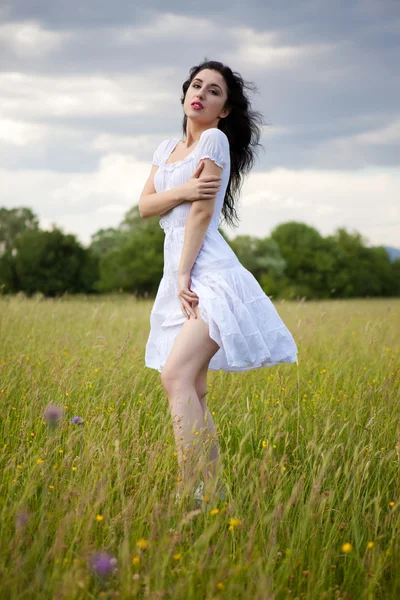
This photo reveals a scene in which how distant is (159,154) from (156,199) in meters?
0.37

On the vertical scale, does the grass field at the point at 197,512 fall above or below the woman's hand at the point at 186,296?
below

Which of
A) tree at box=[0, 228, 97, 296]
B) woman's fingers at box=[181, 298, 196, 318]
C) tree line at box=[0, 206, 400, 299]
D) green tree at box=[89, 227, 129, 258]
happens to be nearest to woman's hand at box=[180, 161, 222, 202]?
woman's fingers at box=[181, 298, 196, 318]

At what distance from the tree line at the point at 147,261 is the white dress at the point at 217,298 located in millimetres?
11612

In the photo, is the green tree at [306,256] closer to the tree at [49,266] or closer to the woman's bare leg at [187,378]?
the tree at [49,266]

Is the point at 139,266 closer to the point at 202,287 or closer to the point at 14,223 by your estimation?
the point at 14,223

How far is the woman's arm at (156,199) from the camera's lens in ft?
8.76

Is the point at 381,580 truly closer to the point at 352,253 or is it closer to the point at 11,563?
the point at 11,563

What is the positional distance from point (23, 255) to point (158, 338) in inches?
1150

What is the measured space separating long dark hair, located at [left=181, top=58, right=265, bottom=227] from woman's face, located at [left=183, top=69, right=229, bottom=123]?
0.06 meters

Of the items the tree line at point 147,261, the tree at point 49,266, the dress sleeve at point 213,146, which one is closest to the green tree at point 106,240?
the tree line at point 147,261

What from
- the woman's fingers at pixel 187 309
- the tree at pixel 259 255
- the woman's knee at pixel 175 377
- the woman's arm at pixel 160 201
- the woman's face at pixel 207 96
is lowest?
the woman's knee at pixel 175 377

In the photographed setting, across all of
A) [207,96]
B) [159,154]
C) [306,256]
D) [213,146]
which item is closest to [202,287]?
[213,146]

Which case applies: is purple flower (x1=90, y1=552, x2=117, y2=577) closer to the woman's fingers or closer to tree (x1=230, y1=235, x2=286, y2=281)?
the woman's fingers

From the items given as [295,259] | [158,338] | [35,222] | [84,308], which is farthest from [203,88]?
[295,259]
